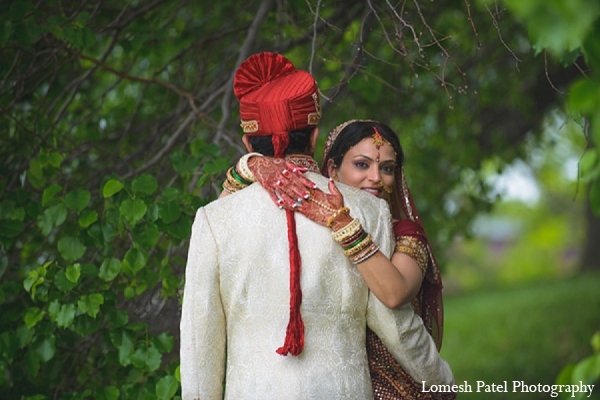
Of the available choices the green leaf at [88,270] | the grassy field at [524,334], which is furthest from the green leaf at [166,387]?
the grassy field at [524,334]

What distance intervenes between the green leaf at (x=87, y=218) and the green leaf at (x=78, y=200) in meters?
0.03

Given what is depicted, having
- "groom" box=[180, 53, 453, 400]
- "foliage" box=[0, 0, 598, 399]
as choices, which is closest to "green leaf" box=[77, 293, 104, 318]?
"foliage" box=[0, 0, 598, 399]

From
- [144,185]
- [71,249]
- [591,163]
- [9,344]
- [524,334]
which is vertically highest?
[524,334]

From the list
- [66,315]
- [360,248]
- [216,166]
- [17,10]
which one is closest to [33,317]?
[66,315]

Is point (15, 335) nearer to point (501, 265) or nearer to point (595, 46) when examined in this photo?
point (595, 46)

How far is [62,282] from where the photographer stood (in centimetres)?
294

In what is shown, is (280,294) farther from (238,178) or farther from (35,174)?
(35,174)

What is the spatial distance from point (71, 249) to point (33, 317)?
13.7 inches

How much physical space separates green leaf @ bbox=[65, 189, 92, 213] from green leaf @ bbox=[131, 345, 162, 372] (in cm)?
62

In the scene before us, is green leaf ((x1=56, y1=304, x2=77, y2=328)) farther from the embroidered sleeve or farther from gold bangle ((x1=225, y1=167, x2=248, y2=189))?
the embroidered sleeve

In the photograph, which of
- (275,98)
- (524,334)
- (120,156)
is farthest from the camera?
(524,334)

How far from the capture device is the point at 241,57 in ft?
11.0

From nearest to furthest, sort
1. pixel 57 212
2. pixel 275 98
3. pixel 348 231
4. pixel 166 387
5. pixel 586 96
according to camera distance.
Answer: pixel 586 96 < pixel 348 231 < pixel 275 98 < pixel 166 387 < pixel 57 212

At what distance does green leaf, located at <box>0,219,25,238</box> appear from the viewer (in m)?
3.21
